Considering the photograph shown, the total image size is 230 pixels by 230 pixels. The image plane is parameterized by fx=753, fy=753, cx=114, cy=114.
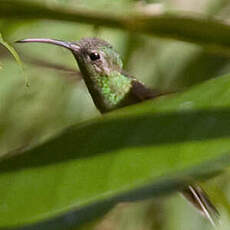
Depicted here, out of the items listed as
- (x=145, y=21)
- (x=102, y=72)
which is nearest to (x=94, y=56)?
(x=102, y=72)

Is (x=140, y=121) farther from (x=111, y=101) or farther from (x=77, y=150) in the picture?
(x=111, y=101)

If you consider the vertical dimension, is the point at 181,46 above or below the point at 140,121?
below

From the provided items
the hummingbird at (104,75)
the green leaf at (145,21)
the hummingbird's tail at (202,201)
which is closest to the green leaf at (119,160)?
the green leaf at (145,21)

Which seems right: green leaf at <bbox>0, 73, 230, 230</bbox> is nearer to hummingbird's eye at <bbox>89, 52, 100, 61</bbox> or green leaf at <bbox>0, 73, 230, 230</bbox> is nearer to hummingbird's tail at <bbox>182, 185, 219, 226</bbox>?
hummingbird's tail at <bbox>182, 185, 219, 226</bbox>

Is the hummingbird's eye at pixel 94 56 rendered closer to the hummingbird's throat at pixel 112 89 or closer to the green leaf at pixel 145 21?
the hummingbird's throat at pixel 112 89

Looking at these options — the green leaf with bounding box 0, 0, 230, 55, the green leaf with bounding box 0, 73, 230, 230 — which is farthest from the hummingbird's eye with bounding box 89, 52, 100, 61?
the green leaf with bounding box 0, 73, 230, 230

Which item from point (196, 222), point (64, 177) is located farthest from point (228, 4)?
point (64, 177)
